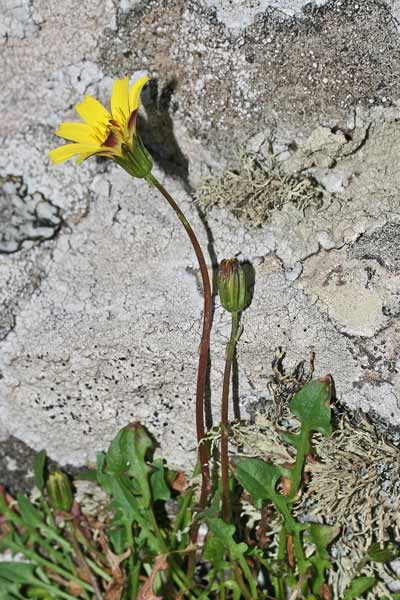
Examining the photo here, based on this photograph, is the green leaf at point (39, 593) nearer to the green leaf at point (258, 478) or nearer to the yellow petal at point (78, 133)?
the green leaf at point (258, 478)

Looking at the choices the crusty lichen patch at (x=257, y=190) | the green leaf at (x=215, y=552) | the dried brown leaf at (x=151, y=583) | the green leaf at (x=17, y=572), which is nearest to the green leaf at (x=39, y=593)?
the green leaf at (x=17, y=572)

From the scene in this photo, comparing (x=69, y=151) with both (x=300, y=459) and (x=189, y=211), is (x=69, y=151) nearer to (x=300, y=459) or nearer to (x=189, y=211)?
(x=189, y=211)

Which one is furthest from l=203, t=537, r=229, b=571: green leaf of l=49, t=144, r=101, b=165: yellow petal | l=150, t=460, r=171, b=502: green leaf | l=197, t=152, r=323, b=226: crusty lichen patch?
l=49, t=144, r=101, b=165: yellow petal

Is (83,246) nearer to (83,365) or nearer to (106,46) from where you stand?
(83,365)

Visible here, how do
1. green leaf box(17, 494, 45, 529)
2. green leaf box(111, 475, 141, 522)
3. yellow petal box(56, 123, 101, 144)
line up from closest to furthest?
1. yellow petal box(56, 123, 101, 144)
2. green leaf box(111, 475, 141, 522)
3. green leaf box(17, 494, 45, 529)

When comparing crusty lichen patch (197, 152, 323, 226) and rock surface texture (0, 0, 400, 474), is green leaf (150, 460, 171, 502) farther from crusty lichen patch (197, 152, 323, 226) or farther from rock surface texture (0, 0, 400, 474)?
crusty lichen patch (197, 152, 323, 226)

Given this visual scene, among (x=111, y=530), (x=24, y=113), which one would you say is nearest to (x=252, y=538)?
(x=111, y=530)
